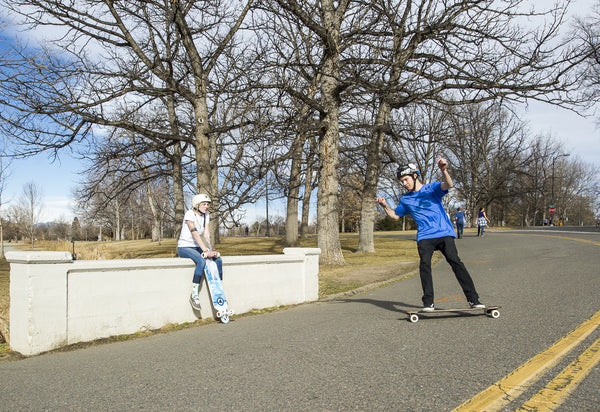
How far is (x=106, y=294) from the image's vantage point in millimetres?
5871

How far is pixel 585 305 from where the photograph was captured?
241 inches

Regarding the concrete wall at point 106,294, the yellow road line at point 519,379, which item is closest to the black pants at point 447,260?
the yellow road line at point 519,379

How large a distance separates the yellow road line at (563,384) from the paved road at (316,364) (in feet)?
0.19

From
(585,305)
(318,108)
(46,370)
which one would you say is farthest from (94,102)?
(585,305)

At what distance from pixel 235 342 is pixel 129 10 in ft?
48.9

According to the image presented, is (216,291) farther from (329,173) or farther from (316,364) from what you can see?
(329,173)

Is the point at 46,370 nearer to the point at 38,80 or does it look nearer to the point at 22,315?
the point at 22,315

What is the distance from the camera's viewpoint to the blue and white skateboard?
22.6 feet

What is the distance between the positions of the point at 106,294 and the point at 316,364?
10.7ft

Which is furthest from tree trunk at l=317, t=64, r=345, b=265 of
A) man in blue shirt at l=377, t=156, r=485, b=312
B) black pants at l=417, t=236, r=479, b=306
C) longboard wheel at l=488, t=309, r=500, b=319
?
longboard wheel at l=488, t=309, r=500, b=319

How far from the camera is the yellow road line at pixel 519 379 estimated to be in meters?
2.93

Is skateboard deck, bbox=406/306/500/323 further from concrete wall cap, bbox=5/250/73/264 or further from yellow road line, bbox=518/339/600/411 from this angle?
concrete wall cap, bbox=5/250/73/264

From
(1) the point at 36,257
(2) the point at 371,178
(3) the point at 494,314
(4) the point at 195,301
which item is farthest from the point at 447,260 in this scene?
(2) the point at 371,178

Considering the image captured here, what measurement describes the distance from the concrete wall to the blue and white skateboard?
0.26 m
